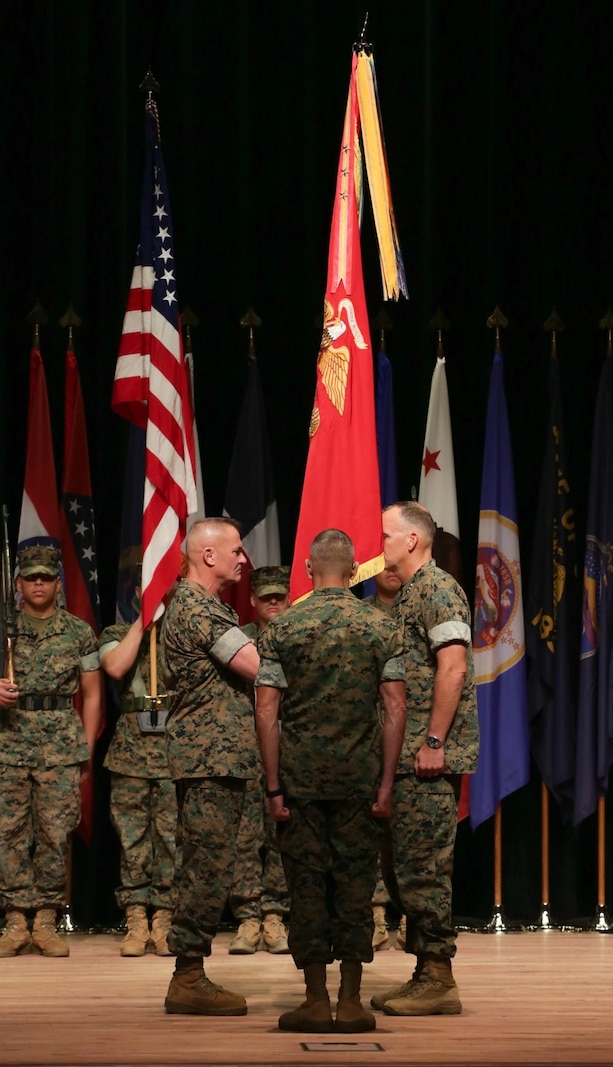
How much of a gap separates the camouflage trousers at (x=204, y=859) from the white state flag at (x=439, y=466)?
2.58m

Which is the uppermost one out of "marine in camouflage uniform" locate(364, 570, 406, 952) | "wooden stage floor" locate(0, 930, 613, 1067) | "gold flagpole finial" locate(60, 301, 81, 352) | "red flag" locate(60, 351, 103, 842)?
"gold flagpole finial" locate(60, 301, 81, 352)

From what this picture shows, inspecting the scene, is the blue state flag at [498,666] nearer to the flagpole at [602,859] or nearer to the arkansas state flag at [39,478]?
the flagpole at [602,859]

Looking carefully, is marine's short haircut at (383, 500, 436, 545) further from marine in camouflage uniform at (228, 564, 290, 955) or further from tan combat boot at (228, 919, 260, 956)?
tan combat boot at (228, 919, 260, 956)

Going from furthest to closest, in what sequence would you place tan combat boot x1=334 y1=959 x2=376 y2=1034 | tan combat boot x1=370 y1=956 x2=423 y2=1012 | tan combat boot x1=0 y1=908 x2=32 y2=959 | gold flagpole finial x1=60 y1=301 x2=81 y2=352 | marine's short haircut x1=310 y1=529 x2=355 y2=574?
gold flagpole finial x1=60 y1=301 x2=81 y2=352
tan combat boot x1=0 y1=908 x2=32 y2=959
tan combat boot x1=370 y1=956 x2=423 y2=1012
marine's short haircut x1=310 y1=529 x2=355 y2=574
tan combat boot x1=334 y1=959 x2=376 y2=1034

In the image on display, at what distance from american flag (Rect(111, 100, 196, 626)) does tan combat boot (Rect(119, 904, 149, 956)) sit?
1.18 metres

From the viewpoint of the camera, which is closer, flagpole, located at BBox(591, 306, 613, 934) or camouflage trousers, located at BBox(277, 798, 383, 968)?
camouflage trousers, located at BBox(277, 798, 383, 968)

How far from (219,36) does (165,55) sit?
29 cm

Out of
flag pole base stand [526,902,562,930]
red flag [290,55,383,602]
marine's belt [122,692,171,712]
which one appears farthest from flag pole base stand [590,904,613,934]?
red flag [290,55,383,602]

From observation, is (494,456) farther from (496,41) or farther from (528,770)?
(496,41)

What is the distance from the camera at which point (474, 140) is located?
768 cm

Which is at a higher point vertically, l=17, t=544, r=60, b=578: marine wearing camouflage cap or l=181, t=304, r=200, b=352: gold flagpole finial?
l=181, t=304, r=200, b=352: gold flagpole finial

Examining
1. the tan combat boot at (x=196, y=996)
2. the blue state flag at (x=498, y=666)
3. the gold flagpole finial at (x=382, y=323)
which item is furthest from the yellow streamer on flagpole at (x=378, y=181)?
the tan combat boot at (x=196, y=996)

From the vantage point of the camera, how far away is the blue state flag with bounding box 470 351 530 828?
7.04 m

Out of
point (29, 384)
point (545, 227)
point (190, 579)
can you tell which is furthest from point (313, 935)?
point (545, 227)
